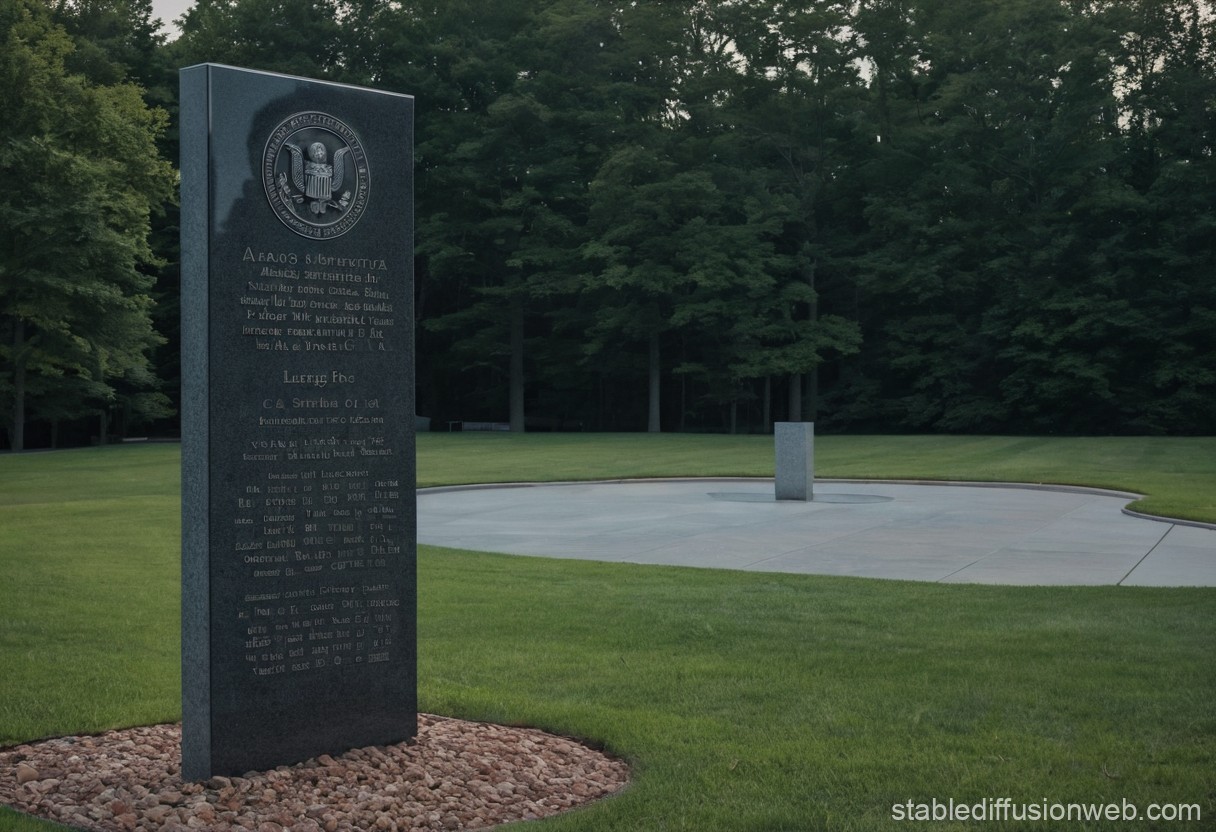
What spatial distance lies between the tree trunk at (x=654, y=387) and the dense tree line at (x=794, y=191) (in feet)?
0.50

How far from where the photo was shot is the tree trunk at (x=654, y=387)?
165 feet

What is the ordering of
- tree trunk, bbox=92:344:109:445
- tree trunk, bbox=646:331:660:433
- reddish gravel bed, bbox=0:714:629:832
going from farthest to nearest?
1. tree trunk, bbox=646:331:660:433
2. tree trunk, bbox=92:344:109:445
3. reddish gravel bed, bbox=0:714:629:832

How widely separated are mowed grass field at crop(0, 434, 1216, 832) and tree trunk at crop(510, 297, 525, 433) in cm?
3737

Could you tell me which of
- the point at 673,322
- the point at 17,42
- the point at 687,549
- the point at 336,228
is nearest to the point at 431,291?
the point at 673,322

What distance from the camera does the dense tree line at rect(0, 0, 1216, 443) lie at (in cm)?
4606

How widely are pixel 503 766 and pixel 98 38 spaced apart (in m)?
49.6

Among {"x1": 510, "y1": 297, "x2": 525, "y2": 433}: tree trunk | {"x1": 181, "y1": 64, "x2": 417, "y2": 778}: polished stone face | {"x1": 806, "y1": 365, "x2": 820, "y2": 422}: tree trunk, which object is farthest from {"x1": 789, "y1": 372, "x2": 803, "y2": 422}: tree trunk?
{"x1": 181, "y1": 64, "x2": 417, "y2": 778}: polished stone face

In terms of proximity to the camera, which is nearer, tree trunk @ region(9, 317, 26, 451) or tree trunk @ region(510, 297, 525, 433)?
tree trunk @ region(9, 317, 26, 451)

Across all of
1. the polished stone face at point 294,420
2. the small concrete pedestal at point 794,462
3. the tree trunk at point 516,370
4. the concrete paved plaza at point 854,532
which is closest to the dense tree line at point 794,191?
the tree trunk at point 516,370

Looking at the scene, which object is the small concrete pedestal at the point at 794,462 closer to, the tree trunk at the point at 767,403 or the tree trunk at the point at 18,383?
the tree trunk at the point at 18,383

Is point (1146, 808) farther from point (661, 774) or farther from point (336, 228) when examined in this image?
point (336, 228)

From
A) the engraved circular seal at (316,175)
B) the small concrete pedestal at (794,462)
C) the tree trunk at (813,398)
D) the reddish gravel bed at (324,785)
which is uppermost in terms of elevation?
the engraved circular seal at (316,175)

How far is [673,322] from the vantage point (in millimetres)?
48781

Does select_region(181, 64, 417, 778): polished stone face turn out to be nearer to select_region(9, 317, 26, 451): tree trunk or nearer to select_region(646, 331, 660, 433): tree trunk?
select_region(9, 317, 26, 451): tree trunk
